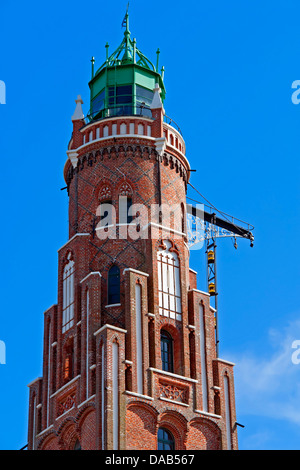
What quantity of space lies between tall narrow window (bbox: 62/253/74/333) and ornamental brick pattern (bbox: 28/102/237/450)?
0.22 metres

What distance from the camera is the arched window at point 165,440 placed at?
64.5 meters

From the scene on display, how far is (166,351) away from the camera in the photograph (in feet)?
222

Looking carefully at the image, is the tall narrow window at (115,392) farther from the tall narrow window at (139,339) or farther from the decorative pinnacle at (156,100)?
the decorative pinnacle at (156,100)

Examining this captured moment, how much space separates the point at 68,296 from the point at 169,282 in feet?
17.1

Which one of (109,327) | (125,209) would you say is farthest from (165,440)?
(125,209)

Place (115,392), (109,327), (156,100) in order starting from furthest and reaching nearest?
(156,100) → (109,327) → (115,392)

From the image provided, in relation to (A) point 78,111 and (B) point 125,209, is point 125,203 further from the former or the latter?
(A) point 78,111

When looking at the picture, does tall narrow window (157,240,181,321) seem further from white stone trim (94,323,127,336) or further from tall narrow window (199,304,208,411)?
white stone trim (94,323,127,336)

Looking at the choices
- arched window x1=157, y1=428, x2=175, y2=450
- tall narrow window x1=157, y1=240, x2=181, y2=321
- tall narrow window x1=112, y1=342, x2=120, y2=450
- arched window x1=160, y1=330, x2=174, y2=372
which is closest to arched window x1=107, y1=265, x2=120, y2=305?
tall narrow window x1=157, y1=240, x2=181, y2=321

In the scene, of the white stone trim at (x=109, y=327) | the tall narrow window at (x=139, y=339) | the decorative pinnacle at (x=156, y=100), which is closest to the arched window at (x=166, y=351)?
the tall narrow window at (x=139, y=339)

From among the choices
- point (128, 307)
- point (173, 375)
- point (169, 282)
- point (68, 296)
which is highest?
point (169, 282)

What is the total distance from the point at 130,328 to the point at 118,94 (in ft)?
49.9

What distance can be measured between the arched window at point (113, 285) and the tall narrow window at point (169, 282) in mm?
2122
